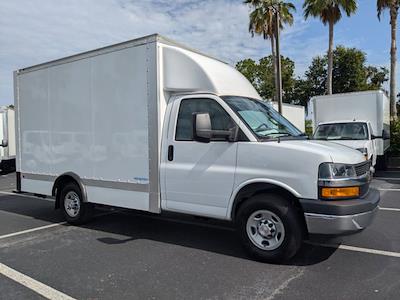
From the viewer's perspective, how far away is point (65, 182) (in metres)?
7.77

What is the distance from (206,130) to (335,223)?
1965 millimetres

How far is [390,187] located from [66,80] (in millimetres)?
9376

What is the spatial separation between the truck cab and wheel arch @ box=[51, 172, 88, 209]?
27.8 feet

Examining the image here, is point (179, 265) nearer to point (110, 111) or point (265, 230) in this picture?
point (265, 230)

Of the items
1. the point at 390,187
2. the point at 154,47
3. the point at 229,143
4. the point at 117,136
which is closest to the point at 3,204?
the point at 117,136

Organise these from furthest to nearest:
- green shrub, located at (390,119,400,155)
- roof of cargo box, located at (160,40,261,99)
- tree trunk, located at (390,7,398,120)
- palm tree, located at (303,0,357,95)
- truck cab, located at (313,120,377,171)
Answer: palm tree, located at (303,0,357,95), tree trunk, located at (390,7,398,120), green shrub, located at (390,119,400,155), truck cab, located at (313,120,377,171), roof of cargo box, located at (160,40,261,99)

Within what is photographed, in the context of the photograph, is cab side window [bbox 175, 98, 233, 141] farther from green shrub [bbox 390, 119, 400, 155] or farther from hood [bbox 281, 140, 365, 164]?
green shrub [bbox 390, 119, 400, 155]

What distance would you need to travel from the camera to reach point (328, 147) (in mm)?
5219

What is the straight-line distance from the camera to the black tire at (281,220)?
5.00 meters

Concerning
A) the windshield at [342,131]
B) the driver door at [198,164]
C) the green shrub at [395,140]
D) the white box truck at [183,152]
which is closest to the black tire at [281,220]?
the white box truck at [183,152]

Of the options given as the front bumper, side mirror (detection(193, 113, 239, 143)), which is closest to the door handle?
side mirror (detection(193, 113, 239, 143))

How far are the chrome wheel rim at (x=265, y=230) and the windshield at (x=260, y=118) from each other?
105cm

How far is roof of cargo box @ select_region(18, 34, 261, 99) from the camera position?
5894 millimetres

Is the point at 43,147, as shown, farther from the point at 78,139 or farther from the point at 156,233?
the point at 156,233
